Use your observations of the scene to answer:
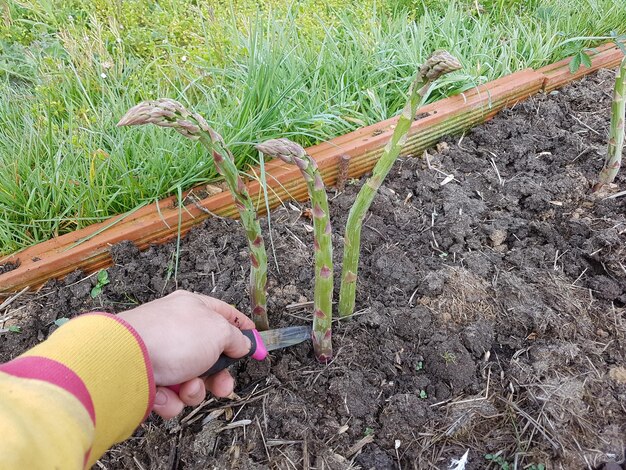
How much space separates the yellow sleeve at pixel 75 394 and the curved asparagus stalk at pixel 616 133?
161 centimetres

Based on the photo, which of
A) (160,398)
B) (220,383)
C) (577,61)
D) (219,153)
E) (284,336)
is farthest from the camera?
(577,61)

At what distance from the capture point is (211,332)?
1062 millimetres

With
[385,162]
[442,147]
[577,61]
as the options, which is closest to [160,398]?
[385,162]

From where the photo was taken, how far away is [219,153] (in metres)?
0.99

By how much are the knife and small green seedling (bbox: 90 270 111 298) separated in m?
0.56

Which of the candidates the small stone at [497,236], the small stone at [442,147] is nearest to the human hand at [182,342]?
the small stone at [497,236]

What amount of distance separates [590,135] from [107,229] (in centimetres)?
191

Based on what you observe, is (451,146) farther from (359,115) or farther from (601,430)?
(601,430)

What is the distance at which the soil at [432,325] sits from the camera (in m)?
1.23

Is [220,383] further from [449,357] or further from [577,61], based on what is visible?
[577,61]

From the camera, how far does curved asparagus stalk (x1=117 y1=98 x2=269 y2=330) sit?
2.74 ft

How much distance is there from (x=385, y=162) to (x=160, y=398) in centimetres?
72

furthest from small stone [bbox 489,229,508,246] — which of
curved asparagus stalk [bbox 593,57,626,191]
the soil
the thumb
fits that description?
the thumb

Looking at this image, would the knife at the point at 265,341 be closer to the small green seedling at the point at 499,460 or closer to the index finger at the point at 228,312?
the index finger at the point at 228,312
